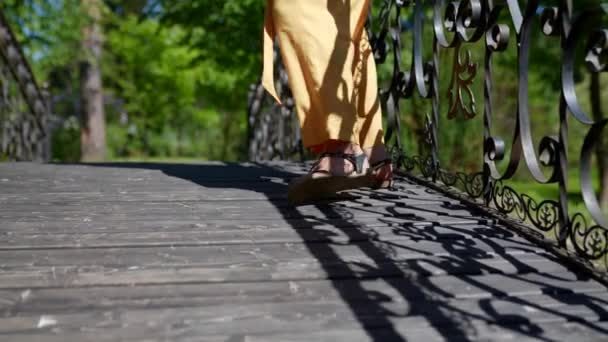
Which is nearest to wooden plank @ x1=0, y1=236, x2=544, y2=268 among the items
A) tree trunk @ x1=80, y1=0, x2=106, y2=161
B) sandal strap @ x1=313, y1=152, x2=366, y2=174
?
sandal strap @ x1=313, y1=152, x2=366, y2=174

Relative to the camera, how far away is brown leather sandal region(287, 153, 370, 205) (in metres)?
2.89

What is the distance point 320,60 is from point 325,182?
1.88ft

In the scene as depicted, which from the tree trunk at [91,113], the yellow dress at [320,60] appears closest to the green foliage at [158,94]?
the tree trunk at [91,113]

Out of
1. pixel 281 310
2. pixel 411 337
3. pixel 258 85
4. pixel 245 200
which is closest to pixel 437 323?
pixel 411 337

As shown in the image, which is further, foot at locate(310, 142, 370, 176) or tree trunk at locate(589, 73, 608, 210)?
tree trunk at locate(589, 73, 608, 210)

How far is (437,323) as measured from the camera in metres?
1.68

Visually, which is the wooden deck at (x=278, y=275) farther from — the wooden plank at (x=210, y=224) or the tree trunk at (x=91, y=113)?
the tree trunk at (x=91, y=113)

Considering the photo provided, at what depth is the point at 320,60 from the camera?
2.93 meters

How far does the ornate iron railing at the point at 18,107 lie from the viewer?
750cm

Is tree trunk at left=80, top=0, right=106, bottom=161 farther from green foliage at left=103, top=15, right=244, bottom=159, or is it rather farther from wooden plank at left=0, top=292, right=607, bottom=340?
wooden plank at left=0, top=292, right=607, bottom=340

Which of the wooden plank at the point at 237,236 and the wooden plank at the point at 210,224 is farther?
the wooden plank at the point at 210,224

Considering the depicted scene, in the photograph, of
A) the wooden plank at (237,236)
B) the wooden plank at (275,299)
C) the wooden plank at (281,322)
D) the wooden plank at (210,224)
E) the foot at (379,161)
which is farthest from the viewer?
the foot at (379,161)

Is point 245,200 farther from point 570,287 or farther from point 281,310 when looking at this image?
point 570,287

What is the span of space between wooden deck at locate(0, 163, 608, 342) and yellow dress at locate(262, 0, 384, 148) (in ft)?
1.33
